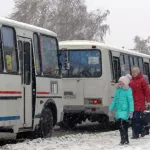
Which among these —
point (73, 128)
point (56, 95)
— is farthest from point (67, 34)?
point (56, 95)

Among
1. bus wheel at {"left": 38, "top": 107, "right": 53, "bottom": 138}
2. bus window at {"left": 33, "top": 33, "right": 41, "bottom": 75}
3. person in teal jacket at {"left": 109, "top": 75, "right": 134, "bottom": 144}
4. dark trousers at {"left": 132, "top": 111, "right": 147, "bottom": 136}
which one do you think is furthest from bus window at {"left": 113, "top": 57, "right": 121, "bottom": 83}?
person in teal jacket at {"left": 109, "top": 75, "right": 134, "bottom": 144}

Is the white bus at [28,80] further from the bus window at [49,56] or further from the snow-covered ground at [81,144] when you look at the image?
the snow-covered ground at [81,144]

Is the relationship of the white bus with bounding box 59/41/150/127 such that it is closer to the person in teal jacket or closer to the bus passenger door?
the bus passenger door

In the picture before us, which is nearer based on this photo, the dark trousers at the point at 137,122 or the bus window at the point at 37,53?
the dark trousers at the point at 137,122

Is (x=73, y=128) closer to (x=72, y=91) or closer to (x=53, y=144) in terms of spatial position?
(x=72, y=91)

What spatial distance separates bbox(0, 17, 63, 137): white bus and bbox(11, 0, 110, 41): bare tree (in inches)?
1378

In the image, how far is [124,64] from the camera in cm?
1917

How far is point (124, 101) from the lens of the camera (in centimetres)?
1127

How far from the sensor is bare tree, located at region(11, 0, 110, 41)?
4922cm

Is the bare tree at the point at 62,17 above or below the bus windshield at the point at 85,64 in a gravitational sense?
above

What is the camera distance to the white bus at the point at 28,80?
36.8 ft

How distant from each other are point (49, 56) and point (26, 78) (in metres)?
1.93

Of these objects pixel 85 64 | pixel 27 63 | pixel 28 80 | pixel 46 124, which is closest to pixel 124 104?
pixel 28 80

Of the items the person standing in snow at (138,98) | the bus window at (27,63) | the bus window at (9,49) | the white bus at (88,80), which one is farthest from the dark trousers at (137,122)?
the bus window at (9,49)
